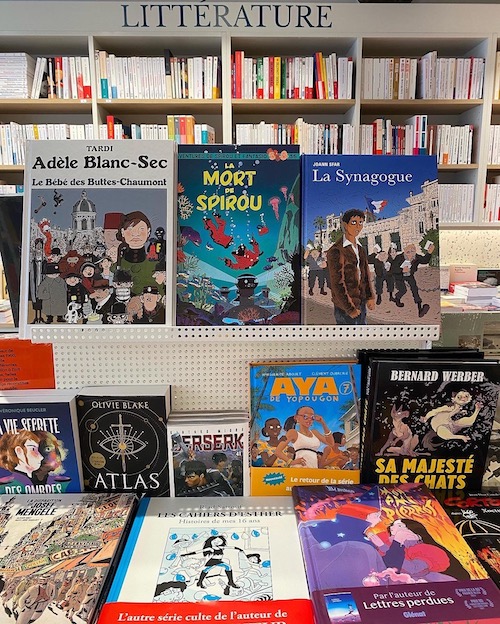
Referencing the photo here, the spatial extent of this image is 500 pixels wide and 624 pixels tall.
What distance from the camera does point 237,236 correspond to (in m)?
1.03

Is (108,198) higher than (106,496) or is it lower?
higher

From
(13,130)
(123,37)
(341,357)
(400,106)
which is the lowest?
(341,357)

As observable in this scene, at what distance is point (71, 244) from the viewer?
1014 mm

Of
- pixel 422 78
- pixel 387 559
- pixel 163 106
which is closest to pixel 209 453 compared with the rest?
pixel 387 559

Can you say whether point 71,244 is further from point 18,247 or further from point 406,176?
point 406,176

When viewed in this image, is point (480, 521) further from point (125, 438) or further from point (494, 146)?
point (494, 146)

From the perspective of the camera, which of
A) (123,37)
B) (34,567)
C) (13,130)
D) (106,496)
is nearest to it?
(34,567)

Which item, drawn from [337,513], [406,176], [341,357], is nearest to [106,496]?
[337,513]

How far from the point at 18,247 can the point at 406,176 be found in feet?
2.93

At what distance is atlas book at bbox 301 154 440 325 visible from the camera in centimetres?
102

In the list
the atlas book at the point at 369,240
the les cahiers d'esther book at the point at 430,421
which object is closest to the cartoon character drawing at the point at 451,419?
the les cahiers d'esther book at the point at 430,421

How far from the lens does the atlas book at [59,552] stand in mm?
832

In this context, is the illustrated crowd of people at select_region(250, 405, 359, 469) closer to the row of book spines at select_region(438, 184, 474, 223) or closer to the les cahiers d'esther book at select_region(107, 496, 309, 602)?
the les cahiers d'esther book at select_region(107, 496, 309, 602)

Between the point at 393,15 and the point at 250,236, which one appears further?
the point at 393,15
